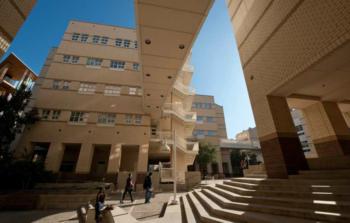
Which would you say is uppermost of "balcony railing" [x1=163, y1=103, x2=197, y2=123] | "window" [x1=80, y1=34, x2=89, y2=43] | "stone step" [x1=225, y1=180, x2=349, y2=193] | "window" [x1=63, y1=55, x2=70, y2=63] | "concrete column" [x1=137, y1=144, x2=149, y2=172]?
"window" [x1=80, y1=34, x2=89, y2=43]

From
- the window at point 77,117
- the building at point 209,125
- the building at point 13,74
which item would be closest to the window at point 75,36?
the building at point 13,74

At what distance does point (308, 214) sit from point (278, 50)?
5690 mm

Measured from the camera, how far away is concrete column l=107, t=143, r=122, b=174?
15008 millimetres

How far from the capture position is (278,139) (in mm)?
6008

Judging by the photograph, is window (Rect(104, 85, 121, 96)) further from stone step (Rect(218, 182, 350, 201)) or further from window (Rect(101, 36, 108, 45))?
stone step (Rect(218, 182, 350, 201))

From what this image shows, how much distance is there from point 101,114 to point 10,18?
15.0m

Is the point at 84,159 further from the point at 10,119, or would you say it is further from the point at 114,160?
the point at 10,119

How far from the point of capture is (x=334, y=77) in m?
6.37

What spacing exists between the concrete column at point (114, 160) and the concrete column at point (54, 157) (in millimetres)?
4597

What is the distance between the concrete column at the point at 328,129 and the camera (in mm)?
7609

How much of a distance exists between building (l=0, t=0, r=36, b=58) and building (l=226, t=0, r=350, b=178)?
300 inches

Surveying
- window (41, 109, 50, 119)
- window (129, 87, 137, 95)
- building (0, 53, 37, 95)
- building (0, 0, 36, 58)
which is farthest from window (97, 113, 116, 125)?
building (0, 0, 36, 58)

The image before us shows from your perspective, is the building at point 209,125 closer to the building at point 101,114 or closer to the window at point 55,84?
the building at point 101,114

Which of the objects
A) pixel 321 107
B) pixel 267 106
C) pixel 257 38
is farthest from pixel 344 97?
pixel 257 38
